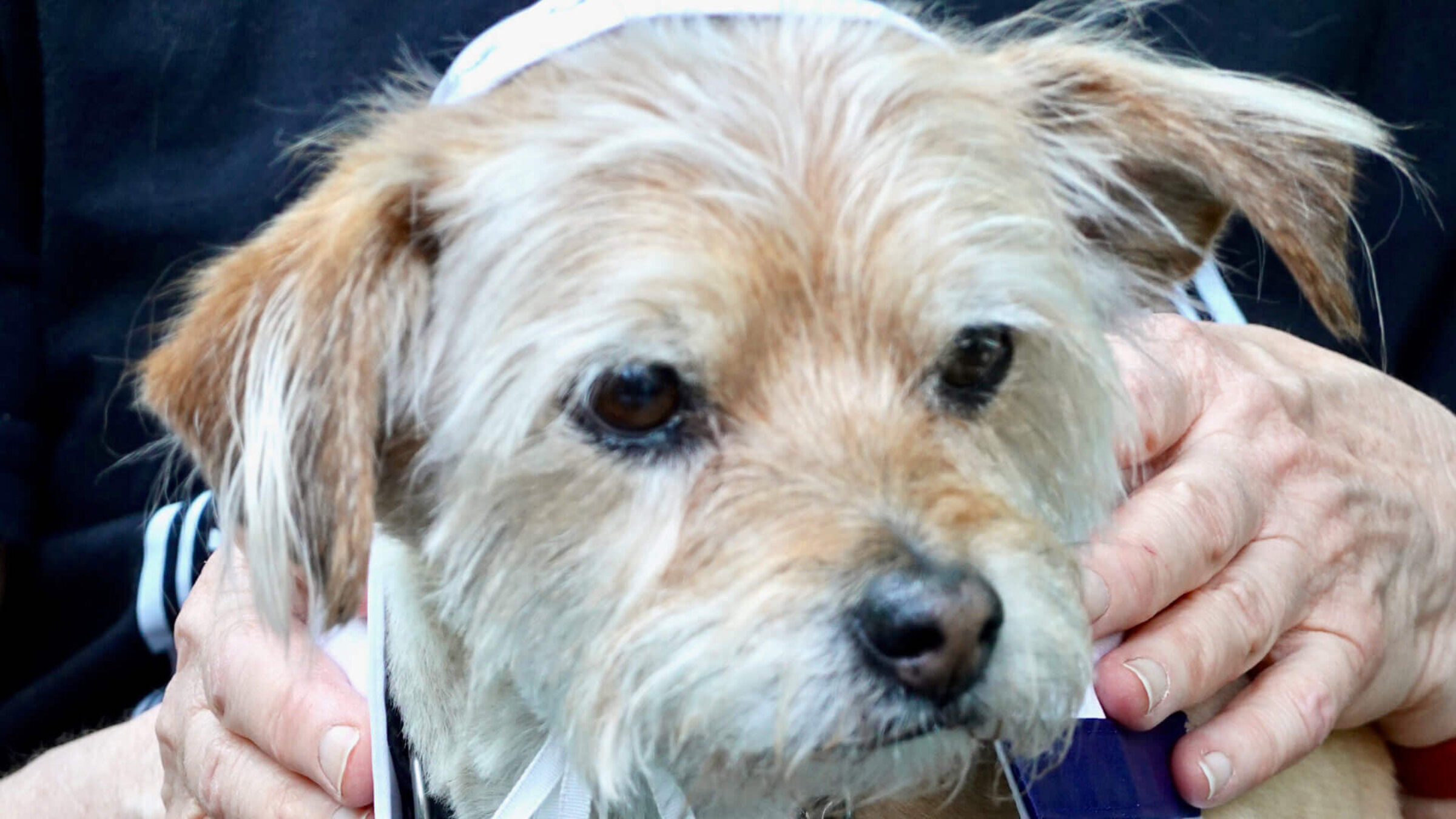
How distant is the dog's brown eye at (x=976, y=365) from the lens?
42.5 inches

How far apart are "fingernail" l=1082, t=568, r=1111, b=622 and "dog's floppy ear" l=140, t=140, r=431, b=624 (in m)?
0.70

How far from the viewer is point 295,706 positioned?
51.6 inches

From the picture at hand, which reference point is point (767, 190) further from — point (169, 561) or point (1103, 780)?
point (169, 561)

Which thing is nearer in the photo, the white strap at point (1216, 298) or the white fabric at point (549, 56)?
the white fabric at point (549, 56)

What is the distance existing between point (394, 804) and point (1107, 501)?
0.83 meters

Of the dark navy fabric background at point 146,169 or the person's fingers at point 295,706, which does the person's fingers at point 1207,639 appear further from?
the person's fingers at point 295,706

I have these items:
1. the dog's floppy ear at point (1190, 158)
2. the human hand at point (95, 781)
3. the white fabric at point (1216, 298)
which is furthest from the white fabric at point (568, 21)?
the human hand at point (95, 781)

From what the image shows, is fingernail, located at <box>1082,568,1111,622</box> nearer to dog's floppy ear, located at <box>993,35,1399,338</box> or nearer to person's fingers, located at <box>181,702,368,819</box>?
dog's floppy ear, located at <box>993,35,1399,338</box>

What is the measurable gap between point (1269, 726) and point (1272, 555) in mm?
209

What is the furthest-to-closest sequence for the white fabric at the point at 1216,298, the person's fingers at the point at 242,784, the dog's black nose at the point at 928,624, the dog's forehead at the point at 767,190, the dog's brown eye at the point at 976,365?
the white fabric at the point at 1216,298
the person's fingers at the point at 242,784
the dog's brown eye at the point at 976,365
the dog's forehead at the point at 767,190
the dog's black nose at the point at 928,624

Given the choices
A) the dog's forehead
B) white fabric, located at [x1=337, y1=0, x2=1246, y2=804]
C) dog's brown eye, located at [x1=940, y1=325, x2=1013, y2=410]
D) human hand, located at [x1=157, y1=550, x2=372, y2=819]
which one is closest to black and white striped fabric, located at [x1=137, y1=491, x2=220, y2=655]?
human hand, located at [x1=157, y1=550, x2=372, y2=819]

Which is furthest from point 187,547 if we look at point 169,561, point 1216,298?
point 1216,298

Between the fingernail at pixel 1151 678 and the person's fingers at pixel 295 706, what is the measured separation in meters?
0.81

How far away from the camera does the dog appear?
2.98ft
